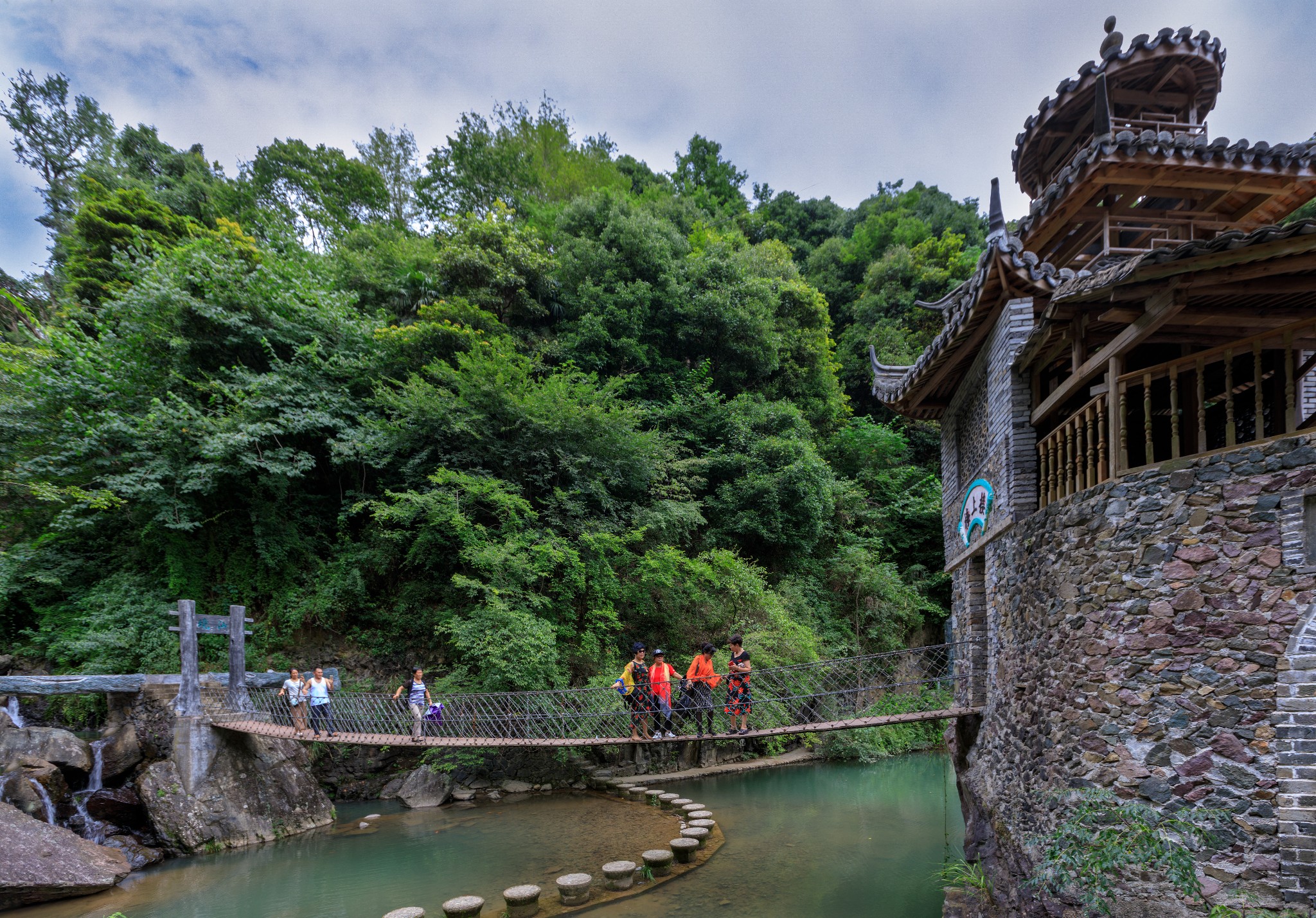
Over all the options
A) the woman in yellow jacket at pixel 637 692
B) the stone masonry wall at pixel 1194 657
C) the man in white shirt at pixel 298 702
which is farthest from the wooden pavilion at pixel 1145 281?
the man in white shirt at pixel 298 702

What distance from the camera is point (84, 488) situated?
10.7 metres

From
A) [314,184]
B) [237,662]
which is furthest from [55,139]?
[237,662]

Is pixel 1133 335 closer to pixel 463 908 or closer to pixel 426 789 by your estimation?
pixel 463 908

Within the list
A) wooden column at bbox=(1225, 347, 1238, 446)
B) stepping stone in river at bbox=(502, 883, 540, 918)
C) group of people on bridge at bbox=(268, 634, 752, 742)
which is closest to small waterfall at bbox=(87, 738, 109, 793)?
group of people on bridge at bbox=(268, 634, 752, 742)

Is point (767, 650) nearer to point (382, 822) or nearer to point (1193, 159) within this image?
point (382, 822)

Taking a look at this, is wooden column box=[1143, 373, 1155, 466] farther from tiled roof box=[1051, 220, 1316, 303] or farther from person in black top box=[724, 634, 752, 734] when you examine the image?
person in black top box=[724, 634, 752, 734]

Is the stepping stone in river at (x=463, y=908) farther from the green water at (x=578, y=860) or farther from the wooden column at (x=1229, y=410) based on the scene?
the wooden column at (x=1229, y=410)

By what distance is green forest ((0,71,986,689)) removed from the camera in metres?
10.2

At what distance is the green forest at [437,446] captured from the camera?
33.6 feet

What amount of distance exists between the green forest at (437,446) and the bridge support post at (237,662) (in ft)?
5.42

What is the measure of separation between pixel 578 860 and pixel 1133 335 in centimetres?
686

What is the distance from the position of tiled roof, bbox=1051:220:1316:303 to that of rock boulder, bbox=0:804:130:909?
9.71 meters

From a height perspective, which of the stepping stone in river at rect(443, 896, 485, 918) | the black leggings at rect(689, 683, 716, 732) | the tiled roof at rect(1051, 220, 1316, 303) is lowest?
the stepping stone in river at rect(443, 896, 485, 918)

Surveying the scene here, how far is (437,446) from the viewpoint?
11.0 meters
